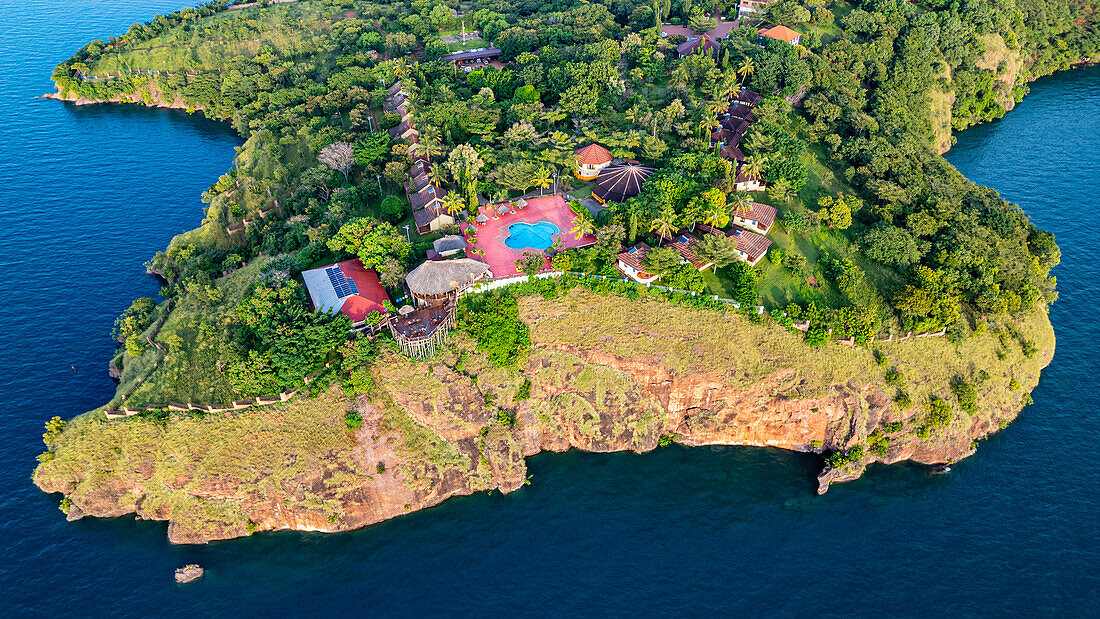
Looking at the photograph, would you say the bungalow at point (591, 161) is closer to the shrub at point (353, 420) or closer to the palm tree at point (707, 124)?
the palm tree at point (707, 124)

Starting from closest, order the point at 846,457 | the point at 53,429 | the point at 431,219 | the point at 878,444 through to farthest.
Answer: the point at 53,429, the point at 846,457, the point at 878,444, the point at 431,219

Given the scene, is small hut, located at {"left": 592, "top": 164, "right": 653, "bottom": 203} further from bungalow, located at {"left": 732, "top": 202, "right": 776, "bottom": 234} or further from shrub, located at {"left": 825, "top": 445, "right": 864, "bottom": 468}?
shrub, located at {"left": 825, "top": 445, "right": 864, "bottom": 468}

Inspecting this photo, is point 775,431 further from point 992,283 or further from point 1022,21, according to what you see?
point 1022,21

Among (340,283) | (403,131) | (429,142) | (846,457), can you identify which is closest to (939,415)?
(846,457)

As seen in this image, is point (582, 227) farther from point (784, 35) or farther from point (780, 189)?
point (784, 35)

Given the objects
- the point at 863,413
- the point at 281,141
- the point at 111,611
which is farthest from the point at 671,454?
the point at 281,141

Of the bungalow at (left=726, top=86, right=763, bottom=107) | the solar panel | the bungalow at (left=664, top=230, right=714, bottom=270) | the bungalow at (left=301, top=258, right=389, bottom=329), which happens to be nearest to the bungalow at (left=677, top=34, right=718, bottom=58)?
the bungalow at (left=726, top=86, right=763, bottom=107)
